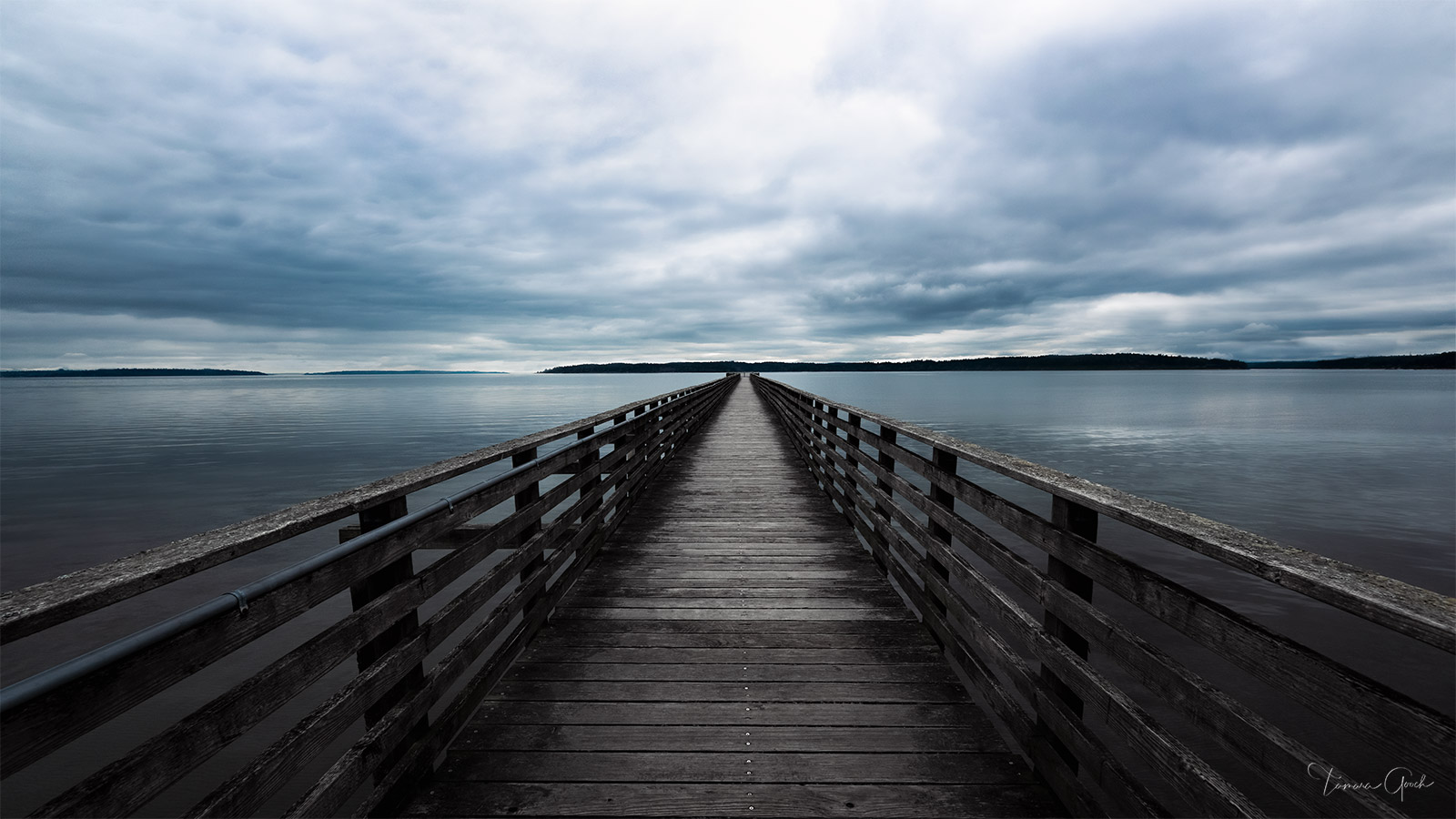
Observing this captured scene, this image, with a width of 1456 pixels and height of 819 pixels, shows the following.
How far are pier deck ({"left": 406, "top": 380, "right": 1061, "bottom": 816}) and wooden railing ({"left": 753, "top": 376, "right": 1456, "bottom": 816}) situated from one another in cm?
30

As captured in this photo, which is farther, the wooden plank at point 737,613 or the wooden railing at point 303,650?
the wooden plank at point 737,613

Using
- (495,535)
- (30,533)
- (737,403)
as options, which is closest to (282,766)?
(495,535)

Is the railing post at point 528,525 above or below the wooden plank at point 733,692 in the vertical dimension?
above

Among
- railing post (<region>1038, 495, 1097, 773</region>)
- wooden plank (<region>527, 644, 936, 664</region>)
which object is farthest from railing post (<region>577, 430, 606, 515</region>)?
railing post (<region>1038, 495, 1097, 773</region>)

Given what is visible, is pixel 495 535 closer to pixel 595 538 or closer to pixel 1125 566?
pixel 595 538

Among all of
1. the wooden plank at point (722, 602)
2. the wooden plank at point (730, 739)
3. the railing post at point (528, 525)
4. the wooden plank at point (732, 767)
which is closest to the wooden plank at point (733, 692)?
the wooden plank at point (730, 739)

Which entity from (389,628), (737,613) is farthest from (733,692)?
(389,628)

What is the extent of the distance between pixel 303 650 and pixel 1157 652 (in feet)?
9.15

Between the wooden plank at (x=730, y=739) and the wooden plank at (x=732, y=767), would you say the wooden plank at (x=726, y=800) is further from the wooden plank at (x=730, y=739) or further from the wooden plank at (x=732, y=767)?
the wooden plank at (x=730, y=739)

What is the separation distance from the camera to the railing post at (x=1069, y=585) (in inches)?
92.4

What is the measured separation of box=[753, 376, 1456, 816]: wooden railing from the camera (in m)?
1.31

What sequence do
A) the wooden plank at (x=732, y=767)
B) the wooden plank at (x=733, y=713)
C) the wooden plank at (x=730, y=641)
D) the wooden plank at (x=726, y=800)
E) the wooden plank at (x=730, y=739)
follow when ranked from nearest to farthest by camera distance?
the wooden plank at (x=726, y=800)
the wooden plank at (x=732, y=767)
the wooden plank at (x=730, y=739)
the wooden plank at (x=733, y=713)
the wooden plank at (x=730, y=641)

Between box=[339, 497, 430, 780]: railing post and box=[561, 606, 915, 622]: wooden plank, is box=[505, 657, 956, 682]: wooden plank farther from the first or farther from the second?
box=[339, 497, 430, 780]: railing post

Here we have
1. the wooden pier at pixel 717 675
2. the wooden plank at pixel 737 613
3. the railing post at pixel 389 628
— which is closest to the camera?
the wooden pier at pixel 717 675
